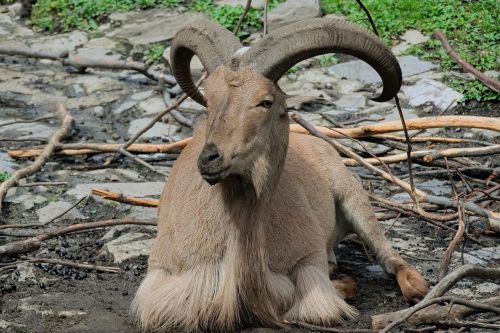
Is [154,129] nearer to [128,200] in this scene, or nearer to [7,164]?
[7,164]

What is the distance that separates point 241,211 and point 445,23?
6.20m

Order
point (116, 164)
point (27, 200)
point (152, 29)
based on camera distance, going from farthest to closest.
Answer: point (152, 29) < point (116, 164) < point (27, 200)

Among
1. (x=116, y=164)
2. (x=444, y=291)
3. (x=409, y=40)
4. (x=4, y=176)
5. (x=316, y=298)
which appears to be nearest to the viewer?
(x=444, y=291)

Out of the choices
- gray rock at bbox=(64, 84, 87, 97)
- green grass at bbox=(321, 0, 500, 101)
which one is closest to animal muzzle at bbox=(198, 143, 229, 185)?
green grass at bbox=(321, 0, 500, 101)

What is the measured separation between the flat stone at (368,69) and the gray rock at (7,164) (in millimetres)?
3573

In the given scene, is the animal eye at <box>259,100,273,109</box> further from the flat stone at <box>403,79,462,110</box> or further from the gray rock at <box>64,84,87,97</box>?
the gray rock at <box>64,84,87,97</box>

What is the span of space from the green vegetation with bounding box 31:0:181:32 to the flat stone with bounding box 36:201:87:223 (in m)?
4.82

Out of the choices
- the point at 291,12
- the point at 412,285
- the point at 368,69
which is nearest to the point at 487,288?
the point at 412,285

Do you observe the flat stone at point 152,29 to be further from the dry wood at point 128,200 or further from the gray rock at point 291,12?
the dry wood at point 128,200

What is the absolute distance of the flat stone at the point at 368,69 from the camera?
9906 mm

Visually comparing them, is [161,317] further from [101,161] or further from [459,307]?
[101,161]

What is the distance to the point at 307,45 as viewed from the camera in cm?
507

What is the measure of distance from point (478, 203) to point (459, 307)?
2299 millimetres

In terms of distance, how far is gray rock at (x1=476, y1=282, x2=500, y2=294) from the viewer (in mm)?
5897
